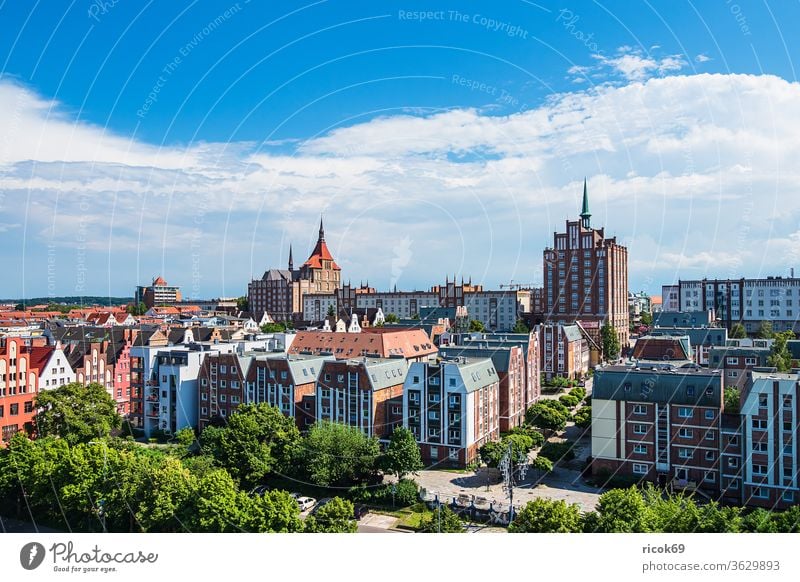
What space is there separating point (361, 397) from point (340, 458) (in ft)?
9.63

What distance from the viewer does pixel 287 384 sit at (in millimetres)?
15453

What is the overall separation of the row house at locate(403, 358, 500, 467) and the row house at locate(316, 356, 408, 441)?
28.0 inches


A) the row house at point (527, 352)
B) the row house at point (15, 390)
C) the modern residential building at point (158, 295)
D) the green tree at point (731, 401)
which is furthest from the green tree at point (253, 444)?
the modern residential building at point (158, 295)

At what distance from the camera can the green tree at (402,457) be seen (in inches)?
463

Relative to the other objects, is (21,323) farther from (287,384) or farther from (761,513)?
(761,513)

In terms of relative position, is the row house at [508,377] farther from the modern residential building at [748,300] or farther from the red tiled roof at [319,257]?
the red tiled roof at [319,257]

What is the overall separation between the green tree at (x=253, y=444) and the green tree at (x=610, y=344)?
18.6 m

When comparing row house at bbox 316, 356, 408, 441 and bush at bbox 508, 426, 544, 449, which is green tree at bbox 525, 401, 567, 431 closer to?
bush at bbox 508, 426, 544, 449

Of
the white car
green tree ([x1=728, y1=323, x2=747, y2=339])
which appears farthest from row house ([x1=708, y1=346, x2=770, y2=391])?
the white car

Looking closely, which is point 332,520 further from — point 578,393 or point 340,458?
point 578,393

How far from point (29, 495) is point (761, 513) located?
1131 cm

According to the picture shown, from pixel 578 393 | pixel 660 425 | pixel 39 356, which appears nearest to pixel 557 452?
pixel 660 425

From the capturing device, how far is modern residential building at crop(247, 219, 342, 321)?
47.0m

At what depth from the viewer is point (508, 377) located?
649 inches
